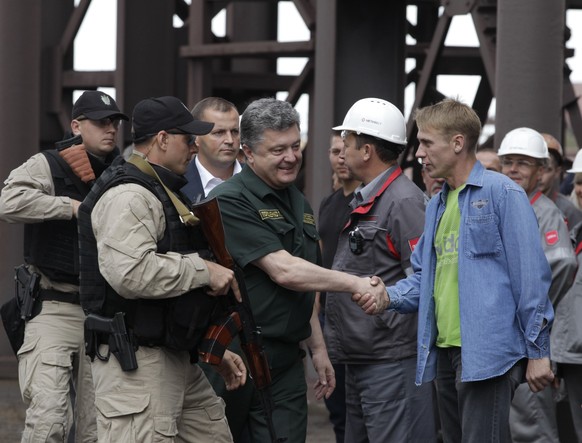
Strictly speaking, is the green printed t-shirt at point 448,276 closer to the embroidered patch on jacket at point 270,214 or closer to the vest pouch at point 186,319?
the embroidered patch on jacket at point 270,214

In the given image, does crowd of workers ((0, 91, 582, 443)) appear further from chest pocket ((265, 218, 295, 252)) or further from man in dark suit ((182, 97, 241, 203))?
man in dark suit ((182, 97, 241, 203))

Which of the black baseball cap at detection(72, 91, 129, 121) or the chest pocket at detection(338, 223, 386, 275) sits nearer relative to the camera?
the chest pocket at detection(338, 223, 386, 275)

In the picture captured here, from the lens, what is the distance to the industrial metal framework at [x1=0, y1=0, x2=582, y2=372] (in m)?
7.59

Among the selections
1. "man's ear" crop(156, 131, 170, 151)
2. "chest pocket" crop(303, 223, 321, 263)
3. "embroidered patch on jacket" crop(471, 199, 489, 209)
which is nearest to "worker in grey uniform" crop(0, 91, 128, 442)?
"chest pocket" crop(303, 223, 321, 263)

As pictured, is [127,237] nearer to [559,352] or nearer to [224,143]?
[224,143]

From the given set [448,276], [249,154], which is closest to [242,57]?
[249,154]

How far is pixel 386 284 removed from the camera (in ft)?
18.9

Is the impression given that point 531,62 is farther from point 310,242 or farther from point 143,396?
point 143,396

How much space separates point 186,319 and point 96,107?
2348mm

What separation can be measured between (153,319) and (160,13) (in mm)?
7413

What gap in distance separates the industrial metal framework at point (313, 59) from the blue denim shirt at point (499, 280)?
103 inches

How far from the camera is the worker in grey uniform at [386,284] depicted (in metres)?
5.64

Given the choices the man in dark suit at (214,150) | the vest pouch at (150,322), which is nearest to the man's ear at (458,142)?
the vest pouch at (150,322)

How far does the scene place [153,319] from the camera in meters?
5.05
